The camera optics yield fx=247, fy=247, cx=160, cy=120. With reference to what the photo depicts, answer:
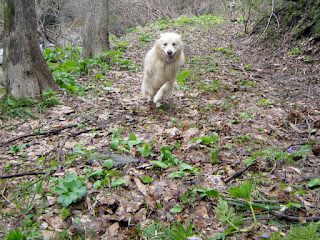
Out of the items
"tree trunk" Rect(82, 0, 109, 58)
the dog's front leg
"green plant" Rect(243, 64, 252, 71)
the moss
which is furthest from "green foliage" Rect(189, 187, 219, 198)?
"tree trunk" Rect(82, 0, 109, 58)

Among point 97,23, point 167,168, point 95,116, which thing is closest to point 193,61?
point 97,23

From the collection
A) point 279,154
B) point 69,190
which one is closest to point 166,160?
point 69,190

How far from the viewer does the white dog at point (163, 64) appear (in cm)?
502

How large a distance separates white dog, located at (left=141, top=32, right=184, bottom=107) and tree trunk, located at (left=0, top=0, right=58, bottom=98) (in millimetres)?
2260

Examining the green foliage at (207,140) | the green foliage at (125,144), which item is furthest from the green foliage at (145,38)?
the green foliage at (207,140)

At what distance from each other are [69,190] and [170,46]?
3565mm

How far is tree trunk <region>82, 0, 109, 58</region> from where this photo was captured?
8.36 meters

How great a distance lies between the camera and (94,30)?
8359mm

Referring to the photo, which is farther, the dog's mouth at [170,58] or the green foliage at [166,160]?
the dog's mouth at [170,58]

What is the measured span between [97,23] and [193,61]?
3516 millimetres

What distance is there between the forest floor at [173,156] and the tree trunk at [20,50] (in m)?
0.67

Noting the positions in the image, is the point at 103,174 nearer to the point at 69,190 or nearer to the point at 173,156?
the point at 69,190

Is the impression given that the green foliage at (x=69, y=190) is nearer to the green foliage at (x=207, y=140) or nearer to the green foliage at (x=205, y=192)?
the green foliage at (x=205, y=192)

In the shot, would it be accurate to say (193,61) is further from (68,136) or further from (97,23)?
(68,136)
